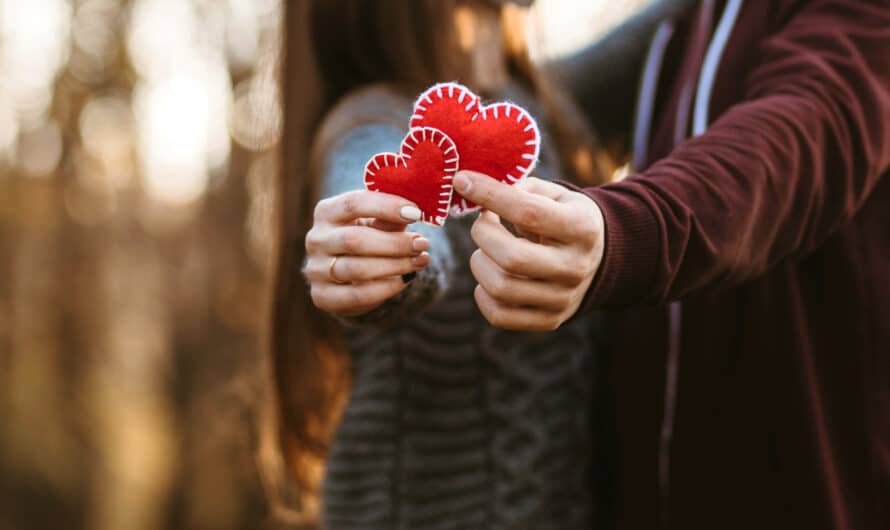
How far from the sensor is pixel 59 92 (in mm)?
4613

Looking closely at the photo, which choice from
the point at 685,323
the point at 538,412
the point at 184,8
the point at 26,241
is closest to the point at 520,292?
the point at 685,323

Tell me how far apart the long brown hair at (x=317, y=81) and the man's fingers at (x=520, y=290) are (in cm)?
46

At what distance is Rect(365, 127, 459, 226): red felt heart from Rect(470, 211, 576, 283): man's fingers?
0.05m

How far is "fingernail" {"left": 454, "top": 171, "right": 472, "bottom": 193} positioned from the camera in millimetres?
496

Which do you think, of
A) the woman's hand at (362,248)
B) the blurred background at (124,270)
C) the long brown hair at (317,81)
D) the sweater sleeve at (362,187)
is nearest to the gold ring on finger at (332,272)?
the woman's hand at (362,248)

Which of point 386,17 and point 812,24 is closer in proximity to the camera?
point 812,24

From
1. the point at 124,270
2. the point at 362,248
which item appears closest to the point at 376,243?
the point at 362,248

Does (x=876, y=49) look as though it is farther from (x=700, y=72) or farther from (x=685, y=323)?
(x=685, y=323)

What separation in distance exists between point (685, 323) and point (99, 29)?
479 cm

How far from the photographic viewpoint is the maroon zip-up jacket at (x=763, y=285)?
55 centimetres

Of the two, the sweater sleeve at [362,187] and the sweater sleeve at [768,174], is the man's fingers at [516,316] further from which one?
the sweater sleeve at [362,187]

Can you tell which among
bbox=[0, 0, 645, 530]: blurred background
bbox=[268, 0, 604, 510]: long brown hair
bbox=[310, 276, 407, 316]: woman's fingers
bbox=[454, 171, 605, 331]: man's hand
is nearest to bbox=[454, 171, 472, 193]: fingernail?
bbox=[454, 171, 605, 331]: man's hand

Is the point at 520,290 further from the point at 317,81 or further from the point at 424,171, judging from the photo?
the point at 317,81

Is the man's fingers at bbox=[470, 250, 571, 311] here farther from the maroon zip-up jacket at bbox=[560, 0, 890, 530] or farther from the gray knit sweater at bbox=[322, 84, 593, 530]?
the gray knit sweater at bbox=[322, 84, 593, 530]
